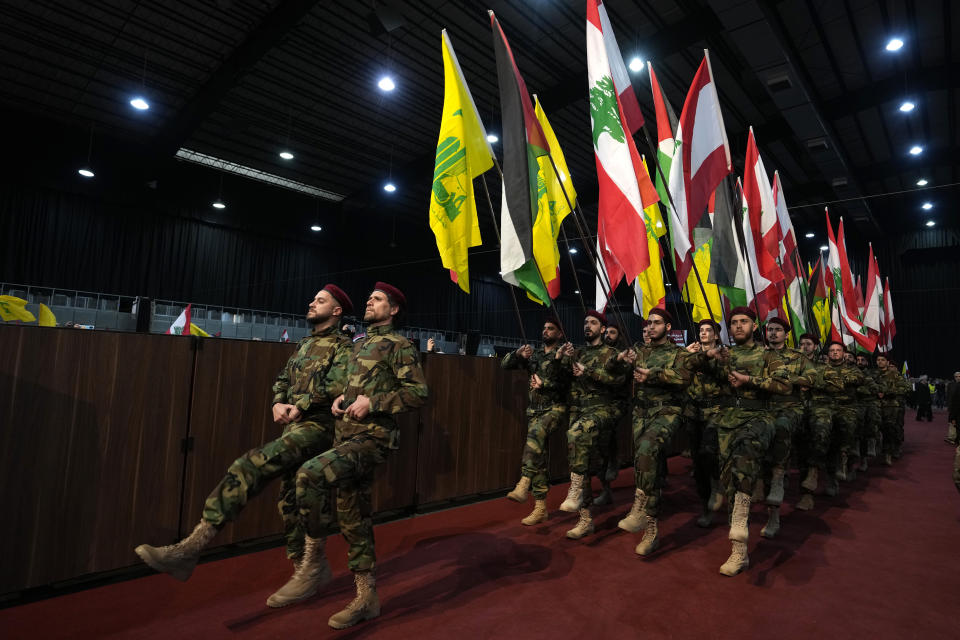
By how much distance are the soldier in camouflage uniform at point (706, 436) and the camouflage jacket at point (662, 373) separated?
0.11 metres

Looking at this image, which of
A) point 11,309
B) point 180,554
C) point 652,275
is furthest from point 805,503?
point 11,309

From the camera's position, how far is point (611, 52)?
4.56m

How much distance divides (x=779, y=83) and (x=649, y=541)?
356 inches

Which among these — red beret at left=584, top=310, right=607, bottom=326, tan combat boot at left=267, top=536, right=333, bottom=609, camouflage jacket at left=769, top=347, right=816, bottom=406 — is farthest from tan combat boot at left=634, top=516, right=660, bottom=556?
tan combat boot at left=267, top=536, right=333, bottom=609

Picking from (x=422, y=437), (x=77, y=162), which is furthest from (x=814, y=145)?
(x=77, y=162)

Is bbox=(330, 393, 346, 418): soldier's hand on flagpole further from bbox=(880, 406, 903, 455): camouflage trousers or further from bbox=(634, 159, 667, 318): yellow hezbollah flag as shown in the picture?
bbox=(880, 406, 903, 455): camouflage trousers

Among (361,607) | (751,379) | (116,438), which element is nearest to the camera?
(361,607)

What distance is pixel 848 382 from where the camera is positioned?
664 cm

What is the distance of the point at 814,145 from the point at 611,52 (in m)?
9.90

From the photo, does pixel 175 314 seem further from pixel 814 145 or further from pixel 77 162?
pixel 814 145

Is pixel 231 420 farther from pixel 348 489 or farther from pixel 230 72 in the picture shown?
pixel 230 72

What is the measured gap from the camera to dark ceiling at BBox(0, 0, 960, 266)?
9.09 metres

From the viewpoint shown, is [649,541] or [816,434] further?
[816,434]

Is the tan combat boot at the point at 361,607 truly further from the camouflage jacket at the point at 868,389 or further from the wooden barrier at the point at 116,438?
the camouflage jacket at the point at 868,389
